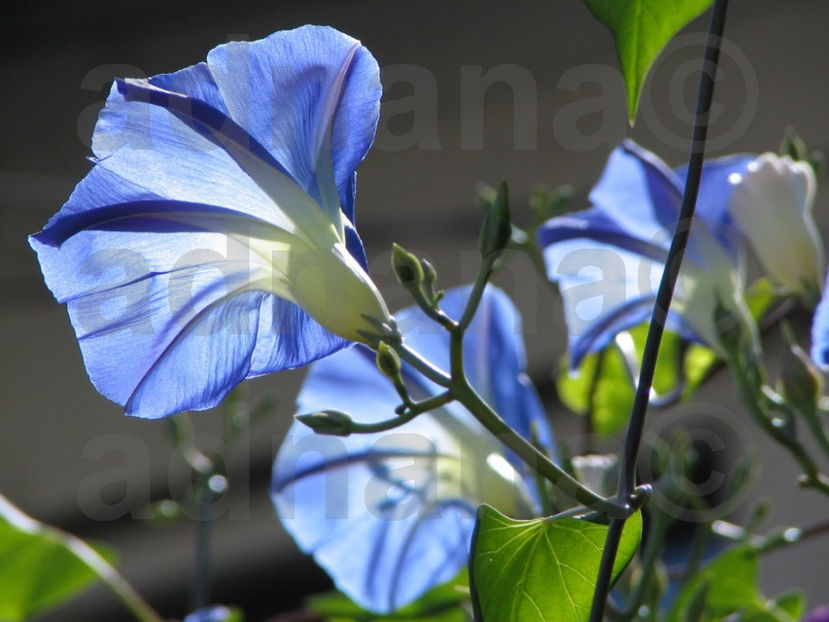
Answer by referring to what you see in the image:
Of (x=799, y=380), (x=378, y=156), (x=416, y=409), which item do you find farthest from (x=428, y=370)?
(x=378, y=156)

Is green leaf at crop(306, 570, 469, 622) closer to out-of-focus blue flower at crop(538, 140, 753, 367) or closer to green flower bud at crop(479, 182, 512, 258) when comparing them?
out-of-focus blue flower at crop(538, 140, 753, 367)

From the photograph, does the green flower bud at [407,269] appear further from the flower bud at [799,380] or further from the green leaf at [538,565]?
the flower bud at [799,380]

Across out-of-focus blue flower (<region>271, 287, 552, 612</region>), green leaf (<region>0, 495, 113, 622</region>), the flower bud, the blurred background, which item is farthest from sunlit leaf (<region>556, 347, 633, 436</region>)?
the blurred background

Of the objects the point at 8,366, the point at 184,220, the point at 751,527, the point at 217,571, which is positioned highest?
the point at 184,220

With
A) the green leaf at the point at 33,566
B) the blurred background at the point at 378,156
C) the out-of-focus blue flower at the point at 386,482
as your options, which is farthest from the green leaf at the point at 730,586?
the blurred background at the point at 378,156

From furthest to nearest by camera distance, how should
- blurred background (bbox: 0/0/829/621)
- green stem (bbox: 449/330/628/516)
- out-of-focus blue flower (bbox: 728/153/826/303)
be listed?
blurred background (bbox: 0/0/829/621) → out-of-focus blue flower (bbox: 728/153/826/303) → green stem (bbox: 449/330/628/516)

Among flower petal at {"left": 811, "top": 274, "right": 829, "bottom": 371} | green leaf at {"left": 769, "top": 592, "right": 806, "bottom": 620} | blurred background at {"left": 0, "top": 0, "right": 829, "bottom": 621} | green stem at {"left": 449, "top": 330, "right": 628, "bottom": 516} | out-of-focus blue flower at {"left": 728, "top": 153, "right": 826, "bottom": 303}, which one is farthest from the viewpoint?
blurred background at {"left": 0, "top": 0, "right": 829, "bottom": 621}

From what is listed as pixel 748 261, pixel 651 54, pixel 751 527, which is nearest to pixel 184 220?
pixel 651 54

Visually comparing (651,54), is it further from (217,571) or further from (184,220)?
(217,571)
